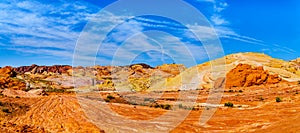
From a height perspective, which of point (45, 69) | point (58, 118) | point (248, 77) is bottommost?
point (58, 118)

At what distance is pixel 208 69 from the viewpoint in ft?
242

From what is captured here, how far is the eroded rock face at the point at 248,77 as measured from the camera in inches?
2352

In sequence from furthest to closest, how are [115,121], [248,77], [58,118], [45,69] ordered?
[45,69]
[248,77]
[115,121]
[58,118]

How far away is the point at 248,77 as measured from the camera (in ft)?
199

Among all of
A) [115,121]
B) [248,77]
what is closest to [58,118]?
[115,121]

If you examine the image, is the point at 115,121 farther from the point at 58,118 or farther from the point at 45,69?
the point at 45,69

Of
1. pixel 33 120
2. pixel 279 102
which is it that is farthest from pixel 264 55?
pixel 33 120

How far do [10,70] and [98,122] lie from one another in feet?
193

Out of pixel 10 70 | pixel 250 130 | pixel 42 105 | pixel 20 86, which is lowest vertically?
pixel 250 130

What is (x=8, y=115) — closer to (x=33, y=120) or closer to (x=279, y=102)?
(x=33, y=120)

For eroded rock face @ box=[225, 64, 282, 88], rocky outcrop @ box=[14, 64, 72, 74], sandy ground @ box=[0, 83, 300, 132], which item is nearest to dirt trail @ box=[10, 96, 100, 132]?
sandy ground @ box=[0, 83, 300, 132]

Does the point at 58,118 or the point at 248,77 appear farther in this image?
the point at 248,77

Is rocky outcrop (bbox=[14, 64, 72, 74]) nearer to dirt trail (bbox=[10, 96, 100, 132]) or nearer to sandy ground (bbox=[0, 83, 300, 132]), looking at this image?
dirt trail (bbox=[10, 96, 100, 132])

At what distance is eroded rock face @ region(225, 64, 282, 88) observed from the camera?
59.8m
